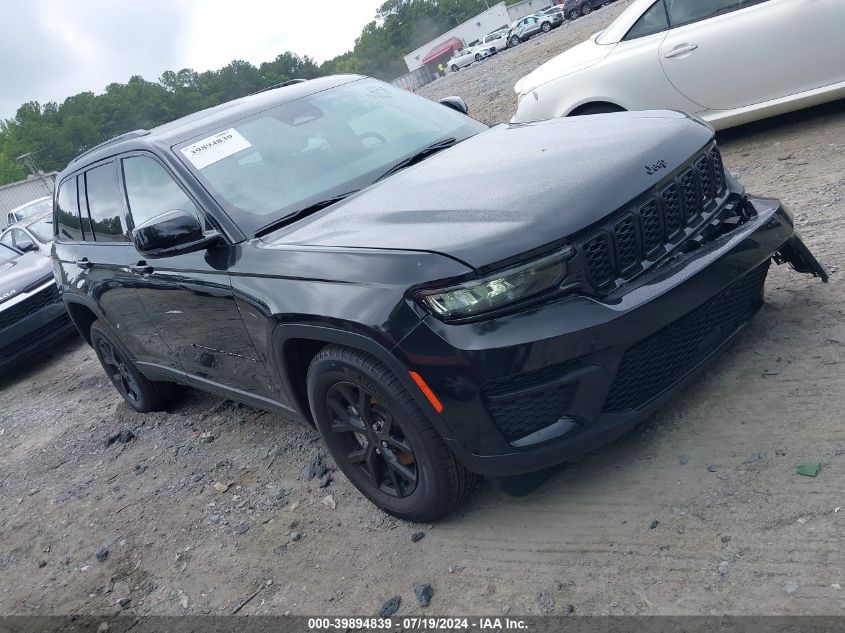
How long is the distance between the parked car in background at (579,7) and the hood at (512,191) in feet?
127

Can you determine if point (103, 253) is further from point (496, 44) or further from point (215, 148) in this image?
point (496, 44)

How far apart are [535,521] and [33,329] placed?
23.5 feet

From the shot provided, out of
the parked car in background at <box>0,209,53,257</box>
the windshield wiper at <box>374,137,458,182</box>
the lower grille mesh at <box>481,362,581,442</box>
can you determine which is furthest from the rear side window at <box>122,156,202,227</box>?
the parked car in background at <box>0,209,53,257</box>

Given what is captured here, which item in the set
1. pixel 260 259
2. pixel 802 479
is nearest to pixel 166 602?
pixel 260 259

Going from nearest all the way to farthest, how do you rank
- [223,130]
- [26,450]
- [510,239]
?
[510,239] → [223,130] → [26,450]

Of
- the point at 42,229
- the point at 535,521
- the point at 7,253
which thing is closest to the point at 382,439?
the point at 535,521

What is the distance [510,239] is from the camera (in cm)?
256

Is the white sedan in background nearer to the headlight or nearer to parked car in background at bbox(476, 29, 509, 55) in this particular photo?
the headlight

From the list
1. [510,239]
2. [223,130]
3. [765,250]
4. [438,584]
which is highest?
[223,130]

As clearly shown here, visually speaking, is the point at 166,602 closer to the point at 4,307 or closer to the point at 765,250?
the point at 765,250

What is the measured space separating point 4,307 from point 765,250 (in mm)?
7813

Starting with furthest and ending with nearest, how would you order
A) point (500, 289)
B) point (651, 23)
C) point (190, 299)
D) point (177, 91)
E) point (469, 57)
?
point (177, 91), point (469, 57), point (651, 23), point (190, 299), point (500, 289)

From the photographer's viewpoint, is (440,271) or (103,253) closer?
(440,271)

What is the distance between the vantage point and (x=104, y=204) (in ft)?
15.2
